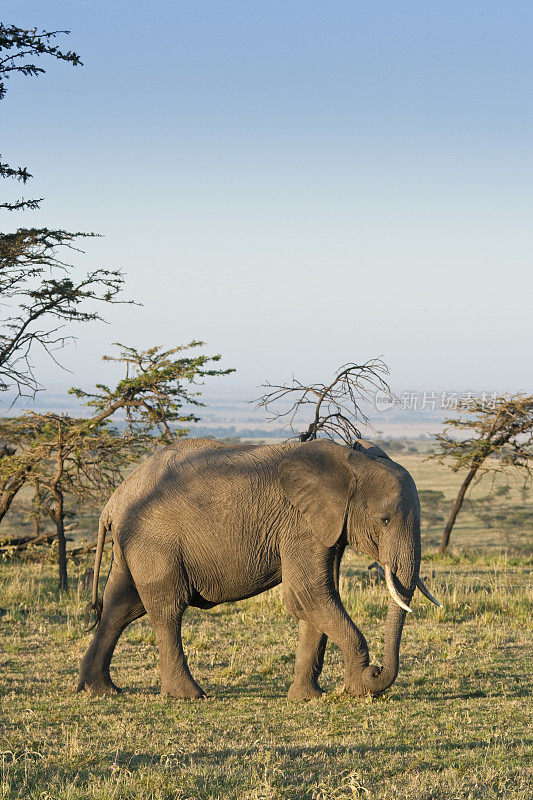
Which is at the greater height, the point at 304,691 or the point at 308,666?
the point at 308,666

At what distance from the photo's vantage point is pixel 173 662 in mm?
8422

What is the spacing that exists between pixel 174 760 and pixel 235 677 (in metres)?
3.45

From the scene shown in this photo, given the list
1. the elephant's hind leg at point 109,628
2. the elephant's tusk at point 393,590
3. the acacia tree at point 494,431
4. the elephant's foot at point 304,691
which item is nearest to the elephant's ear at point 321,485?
the elephant's tusk at point 393,590

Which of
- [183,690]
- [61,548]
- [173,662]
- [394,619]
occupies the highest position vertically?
[394,619]

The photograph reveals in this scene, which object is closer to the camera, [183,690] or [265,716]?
[265,716]

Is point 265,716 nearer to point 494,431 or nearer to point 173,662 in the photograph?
point 173,662

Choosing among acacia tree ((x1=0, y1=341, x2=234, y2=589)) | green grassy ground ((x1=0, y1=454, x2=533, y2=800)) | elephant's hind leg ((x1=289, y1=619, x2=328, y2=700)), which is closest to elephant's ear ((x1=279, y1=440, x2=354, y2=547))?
elephant's hind leg ((x1=289, y1=619, x2=328, y2=700))

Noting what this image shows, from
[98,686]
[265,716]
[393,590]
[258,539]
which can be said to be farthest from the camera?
[98,686]

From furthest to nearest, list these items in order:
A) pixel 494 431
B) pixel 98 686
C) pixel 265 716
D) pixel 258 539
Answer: pixel 494 431 < pixel 98 686 < pixel 258 539 < pixel 265 716

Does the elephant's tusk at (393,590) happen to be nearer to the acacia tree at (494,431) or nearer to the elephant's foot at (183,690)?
the elephant's foot at (183,690)

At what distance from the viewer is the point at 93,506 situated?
1780cm

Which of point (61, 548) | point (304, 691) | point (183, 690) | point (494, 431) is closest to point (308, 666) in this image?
point (304, 691)

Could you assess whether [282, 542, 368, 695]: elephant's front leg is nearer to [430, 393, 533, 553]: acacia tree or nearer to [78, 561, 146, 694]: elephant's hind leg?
[78, 561, 146, 694]: elephant's hind leg

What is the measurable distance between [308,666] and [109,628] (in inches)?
87.6
